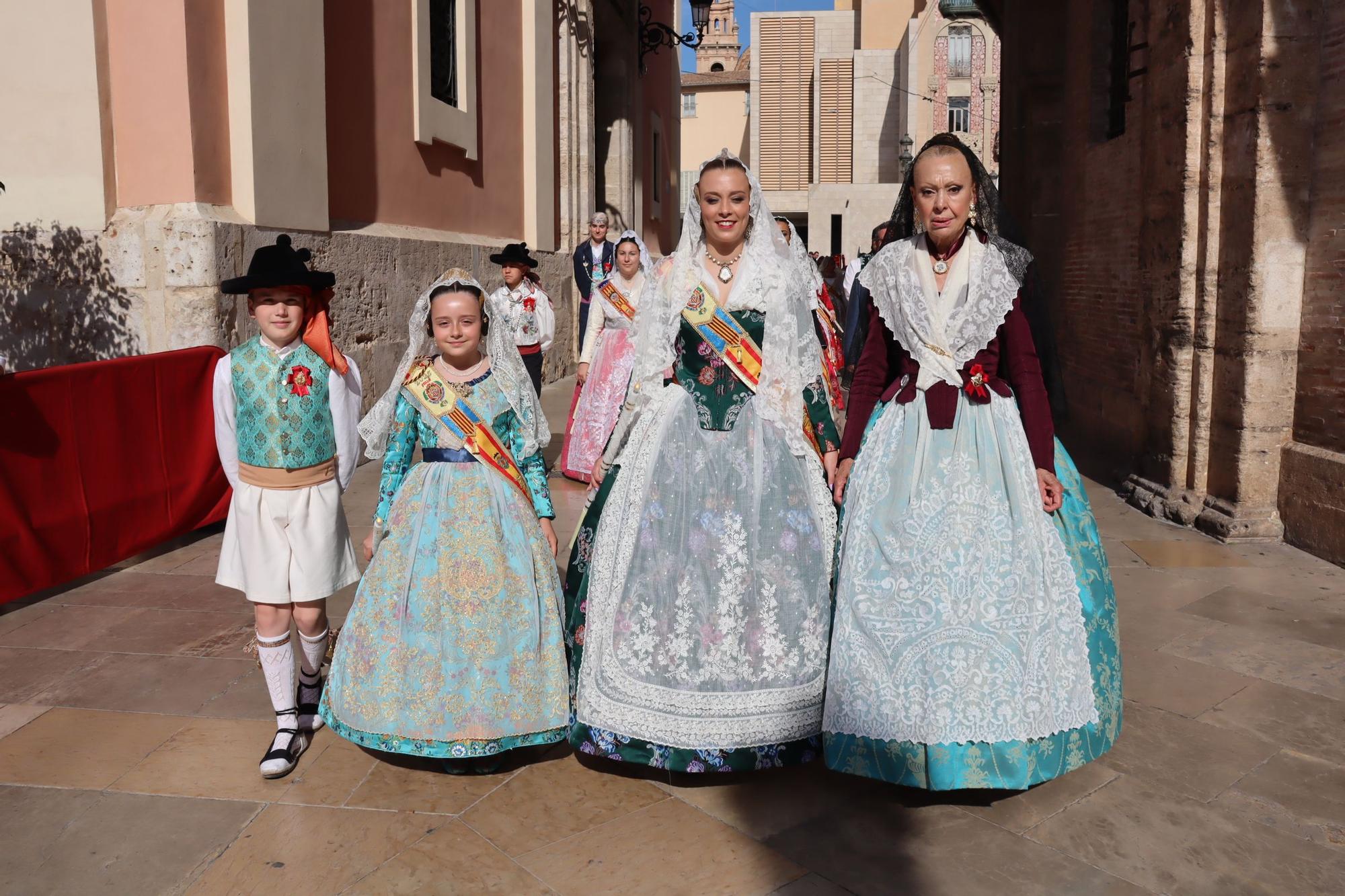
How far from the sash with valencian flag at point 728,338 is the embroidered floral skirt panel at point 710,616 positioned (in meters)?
0.20

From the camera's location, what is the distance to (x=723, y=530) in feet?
10.8

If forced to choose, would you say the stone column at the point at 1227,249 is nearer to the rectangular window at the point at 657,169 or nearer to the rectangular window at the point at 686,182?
the rectangular window at the point at 657,169

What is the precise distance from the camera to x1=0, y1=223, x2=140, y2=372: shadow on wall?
6.42m

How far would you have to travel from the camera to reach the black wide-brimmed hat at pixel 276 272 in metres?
3.38

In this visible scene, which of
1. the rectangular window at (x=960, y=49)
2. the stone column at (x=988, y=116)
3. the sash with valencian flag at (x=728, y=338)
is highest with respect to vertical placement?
the rectangular window at (x=960, y=49)

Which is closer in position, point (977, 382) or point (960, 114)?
point (977, 382)

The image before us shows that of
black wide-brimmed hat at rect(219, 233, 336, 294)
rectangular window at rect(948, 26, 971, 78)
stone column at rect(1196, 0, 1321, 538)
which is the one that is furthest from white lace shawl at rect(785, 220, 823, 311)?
rectangular window at rect(948, 26, 971, 78)

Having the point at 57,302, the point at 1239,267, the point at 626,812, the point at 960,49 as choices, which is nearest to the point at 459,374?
the point at 626,812

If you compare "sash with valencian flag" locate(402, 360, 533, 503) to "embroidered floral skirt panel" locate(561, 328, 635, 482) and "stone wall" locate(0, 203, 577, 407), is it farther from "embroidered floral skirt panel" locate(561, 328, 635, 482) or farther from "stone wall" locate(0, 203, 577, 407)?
"embroidered floral skirt panel" locate(561, 328, 635, 482)

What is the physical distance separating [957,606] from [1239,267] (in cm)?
436

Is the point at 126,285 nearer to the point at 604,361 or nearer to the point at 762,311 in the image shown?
the point at 604,361

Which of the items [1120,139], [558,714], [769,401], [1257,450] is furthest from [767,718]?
[1120,139]

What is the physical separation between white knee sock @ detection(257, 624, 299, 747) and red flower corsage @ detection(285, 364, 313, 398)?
2.60 feet

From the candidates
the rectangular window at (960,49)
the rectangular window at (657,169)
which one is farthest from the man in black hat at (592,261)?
the rectangular window at (960,49)
